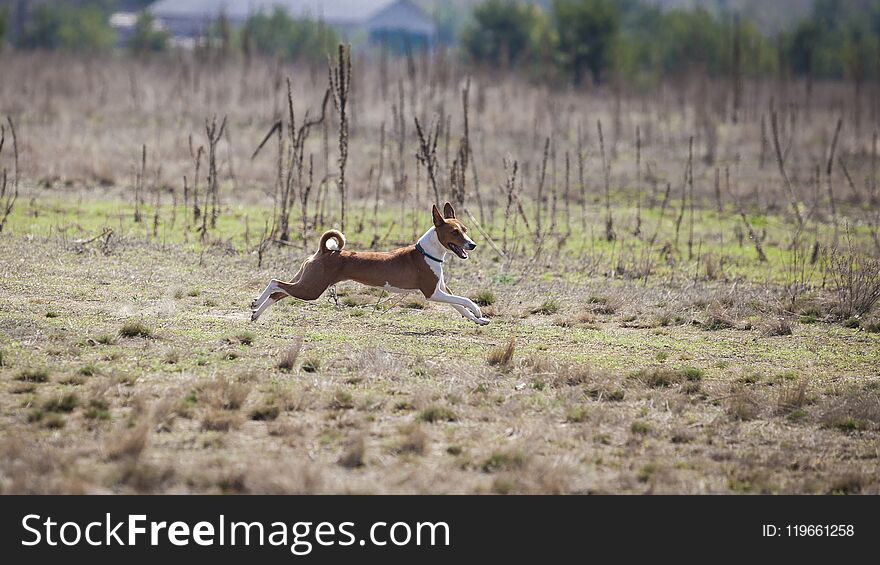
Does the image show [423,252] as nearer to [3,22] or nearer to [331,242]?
[331,242]

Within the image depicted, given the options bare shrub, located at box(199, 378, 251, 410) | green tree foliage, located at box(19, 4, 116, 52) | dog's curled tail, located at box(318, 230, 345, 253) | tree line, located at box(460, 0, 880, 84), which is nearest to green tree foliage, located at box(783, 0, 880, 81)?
tree line, located at box(460, 0, 880, 84)

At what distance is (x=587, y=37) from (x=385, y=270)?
31925mm

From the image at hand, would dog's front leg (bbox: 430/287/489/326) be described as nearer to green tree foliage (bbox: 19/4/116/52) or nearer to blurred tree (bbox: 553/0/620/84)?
blurred tree (bbox: 553/0/620/84)

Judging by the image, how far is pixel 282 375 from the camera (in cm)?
823

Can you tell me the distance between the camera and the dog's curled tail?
974 centimetres

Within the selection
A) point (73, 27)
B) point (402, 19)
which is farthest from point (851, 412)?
point (402, 19)

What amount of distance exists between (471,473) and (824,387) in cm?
345

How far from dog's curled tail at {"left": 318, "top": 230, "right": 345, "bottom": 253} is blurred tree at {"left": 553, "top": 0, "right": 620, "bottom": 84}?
102 feet

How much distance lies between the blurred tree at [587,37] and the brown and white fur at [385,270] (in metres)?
30.8

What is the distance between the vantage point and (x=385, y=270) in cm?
990

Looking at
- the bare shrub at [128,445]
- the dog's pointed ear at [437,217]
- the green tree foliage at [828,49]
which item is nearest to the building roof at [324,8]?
the green tree foliage at [828,49]

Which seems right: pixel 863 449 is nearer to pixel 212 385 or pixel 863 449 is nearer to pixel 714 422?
pixel 714 422

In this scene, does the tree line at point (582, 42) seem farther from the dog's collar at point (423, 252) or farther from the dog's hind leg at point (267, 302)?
the dog's hind leg at point (267, 302)
